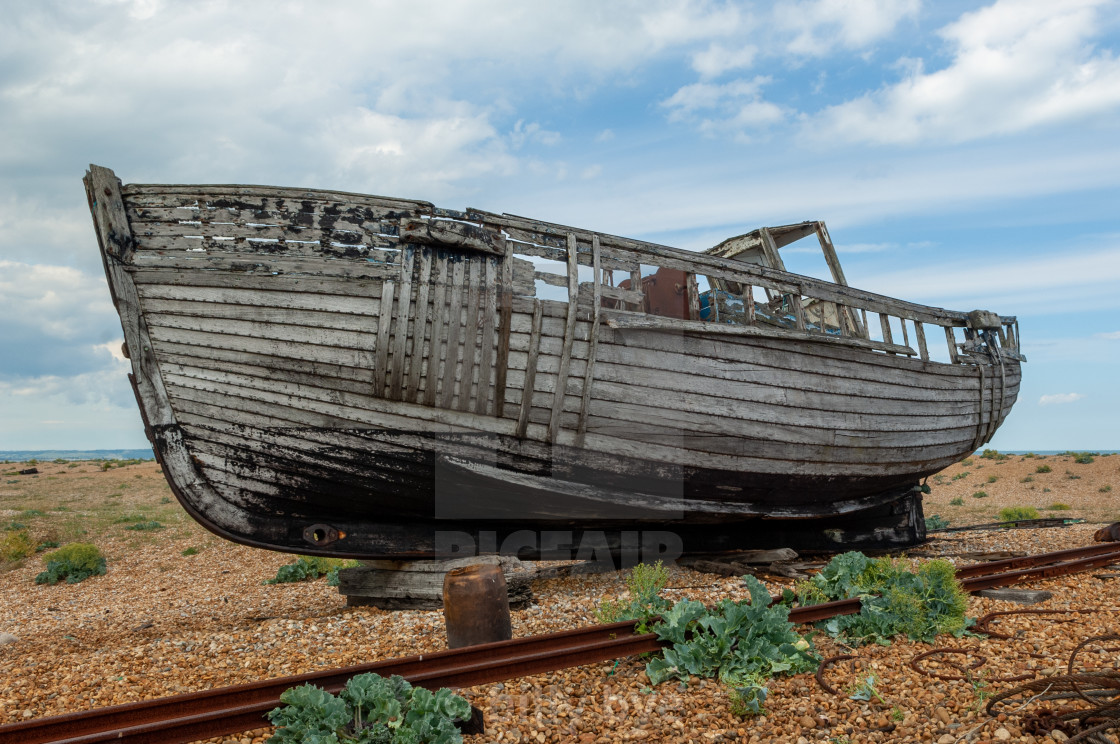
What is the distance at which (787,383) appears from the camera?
24.9 ft

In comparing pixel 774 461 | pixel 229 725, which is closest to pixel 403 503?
pixel 229 725

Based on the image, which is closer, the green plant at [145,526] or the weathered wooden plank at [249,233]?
the weathered wooden plank at [249,233]

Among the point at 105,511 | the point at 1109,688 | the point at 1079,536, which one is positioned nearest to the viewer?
the point at 1109,688

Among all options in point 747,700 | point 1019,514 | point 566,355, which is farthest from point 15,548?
point 1019,514

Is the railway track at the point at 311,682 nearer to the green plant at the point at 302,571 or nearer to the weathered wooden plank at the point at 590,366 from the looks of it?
the weathered wooden plank at the point at 590,366

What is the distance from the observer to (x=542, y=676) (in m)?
4.00

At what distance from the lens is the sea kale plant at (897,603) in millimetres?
4418

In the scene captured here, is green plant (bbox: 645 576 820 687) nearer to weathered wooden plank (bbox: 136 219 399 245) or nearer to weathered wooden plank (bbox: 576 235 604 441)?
weathered wooden plank (bbox: 576 235 604 441)

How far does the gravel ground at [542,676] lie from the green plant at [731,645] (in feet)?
0.29

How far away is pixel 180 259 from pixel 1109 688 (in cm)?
687

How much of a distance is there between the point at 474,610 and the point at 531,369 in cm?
227

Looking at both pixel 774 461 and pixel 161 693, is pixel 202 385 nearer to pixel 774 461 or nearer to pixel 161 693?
pixel 161 693

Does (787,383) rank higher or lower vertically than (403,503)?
higher

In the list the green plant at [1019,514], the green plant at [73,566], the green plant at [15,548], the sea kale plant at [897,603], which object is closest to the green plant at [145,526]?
the green plant at [15,548]
